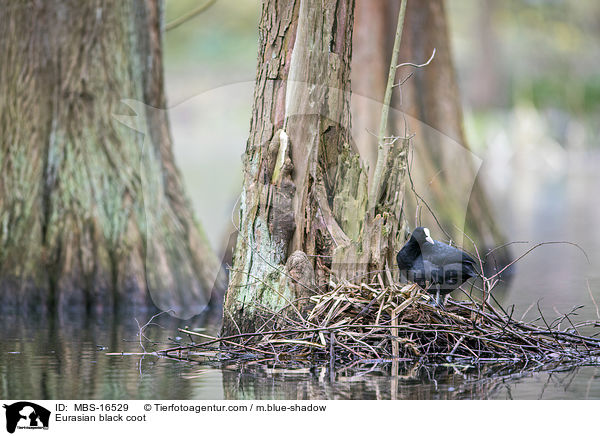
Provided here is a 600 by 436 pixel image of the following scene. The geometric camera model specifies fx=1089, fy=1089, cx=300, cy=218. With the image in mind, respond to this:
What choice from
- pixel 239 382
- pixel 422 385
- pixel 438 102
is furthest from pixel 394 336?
pixel 438 102

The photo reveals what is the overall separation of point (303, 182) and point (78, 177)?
372 cm

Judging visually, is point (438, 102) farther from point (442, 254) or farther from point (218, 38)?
point (218, 38)

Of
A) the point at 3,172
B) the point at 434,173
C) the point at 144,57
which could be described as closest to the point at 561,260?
the point at 434,173

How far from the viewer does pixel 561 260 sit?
14477mm

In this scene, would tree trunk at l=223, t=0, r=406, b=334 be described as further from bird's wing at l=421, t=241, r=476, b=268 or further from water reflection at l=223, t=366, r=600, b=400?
water reflection at l=223, t=366, r=600, b=400

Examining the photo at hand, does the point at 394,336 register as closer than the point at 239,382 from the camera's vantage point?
No

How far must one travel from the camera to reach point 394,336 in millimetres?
6363

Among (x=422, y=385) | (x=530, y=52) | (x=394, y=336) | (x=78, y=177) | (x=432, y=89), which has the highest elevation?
(x=530, y=52)

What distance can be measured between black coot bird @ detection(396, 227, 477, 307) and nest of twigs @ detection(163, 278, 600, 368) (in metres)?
0.09

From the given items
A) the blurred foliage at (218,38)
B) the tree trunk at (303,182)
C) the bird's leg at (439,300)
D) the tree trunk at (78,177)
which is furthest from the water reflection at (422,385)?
the blurred foliage at (218,38)

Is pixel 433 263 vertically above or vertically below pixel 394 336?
above

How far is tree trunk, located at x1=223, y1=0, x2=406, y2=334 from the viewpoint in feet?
22.6

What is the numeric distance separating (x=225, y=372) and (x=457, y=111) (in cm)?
875

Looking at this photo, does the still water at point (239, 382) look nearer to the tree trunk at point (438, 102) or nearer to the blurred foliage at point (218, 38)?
the tree trunk at point (438, 102)
